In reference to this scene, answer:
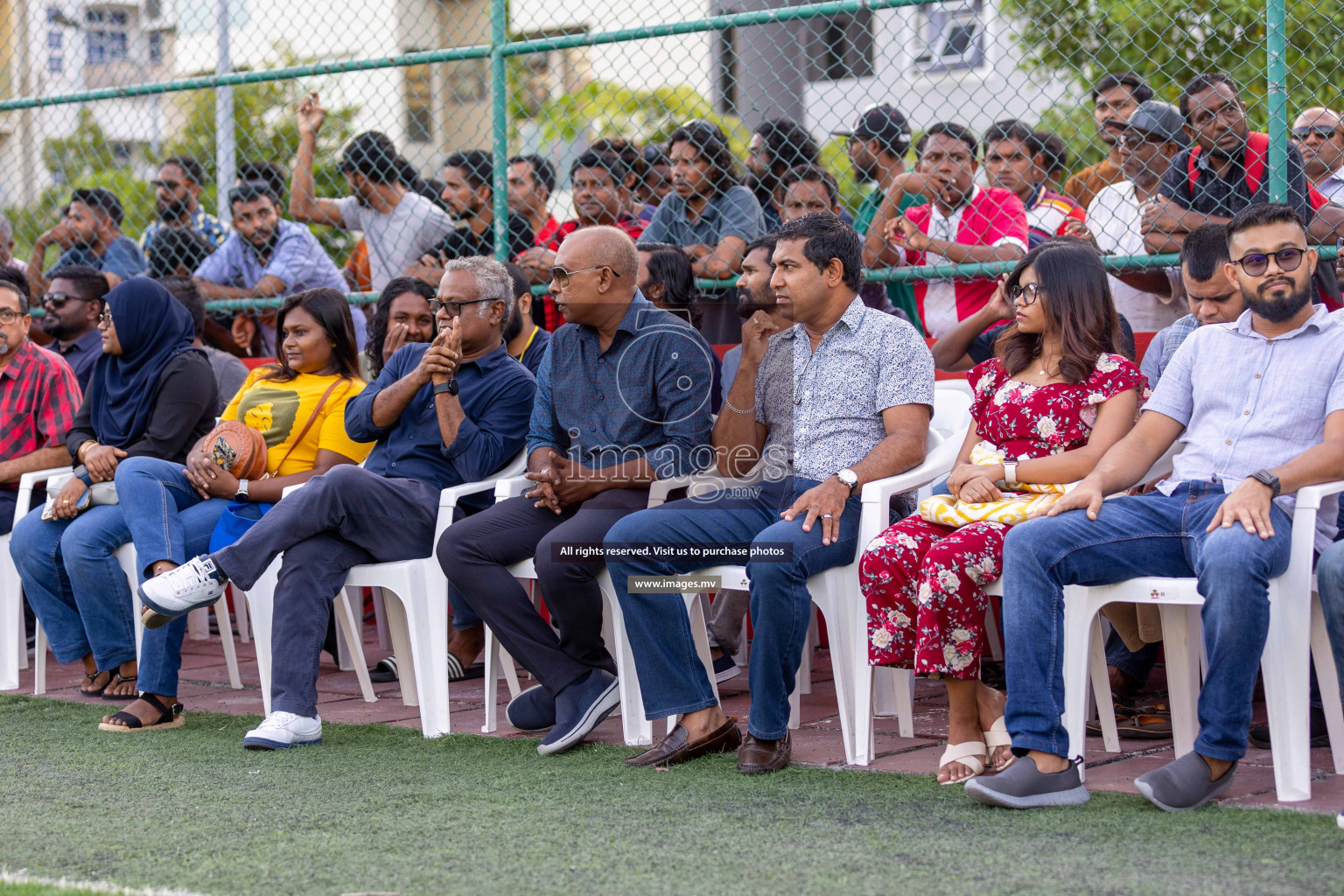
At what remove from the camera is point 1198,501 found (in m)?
3.53

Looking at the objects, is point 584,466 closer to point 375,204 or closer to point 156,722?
point 156,722

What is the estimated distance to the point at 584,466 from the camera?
14.6 feet

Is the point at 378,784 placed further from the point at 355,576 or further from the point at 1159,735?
the point at 1159,735

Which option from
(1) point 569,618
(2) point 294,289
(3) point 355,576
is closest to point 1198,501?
(1) point 569,618

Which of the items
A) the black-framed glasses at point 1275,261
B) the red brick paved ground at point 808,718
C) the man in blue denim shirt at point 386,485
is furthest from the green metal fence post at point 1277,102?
the man in blue denim shirt at point 386,485

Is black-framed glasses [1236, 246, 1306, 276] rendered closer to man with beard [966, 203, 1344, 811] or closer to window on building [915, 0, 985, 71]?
man with beard [966, 203, 1344, 811]

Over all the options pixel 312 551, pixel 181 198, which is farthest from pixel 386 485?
pixel 181 198

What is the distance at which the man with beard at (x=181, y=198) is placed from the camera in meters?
7.82

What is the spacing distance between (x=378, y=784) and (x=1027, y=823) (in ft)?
5.40

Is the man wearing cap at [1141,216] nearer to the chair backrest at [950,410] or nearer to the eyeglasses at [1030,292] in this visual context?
the chair backrest at [950,410]

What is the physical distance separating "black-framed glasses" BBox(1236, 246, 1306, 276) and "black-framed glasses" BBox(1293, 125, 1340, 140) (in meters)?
1.44

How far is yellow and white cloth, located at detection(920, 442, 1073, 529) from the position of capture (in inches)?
144

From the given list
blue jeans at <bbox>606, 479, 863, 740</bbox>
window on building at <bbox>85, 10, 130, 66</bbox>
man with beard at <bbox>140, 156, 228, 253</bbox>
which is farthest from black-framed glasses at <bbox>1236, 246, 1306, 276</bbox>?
window on building at <bbox>85, 10, 130, 66</bbox>

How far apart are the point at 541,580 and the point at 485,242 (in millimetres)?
2412
